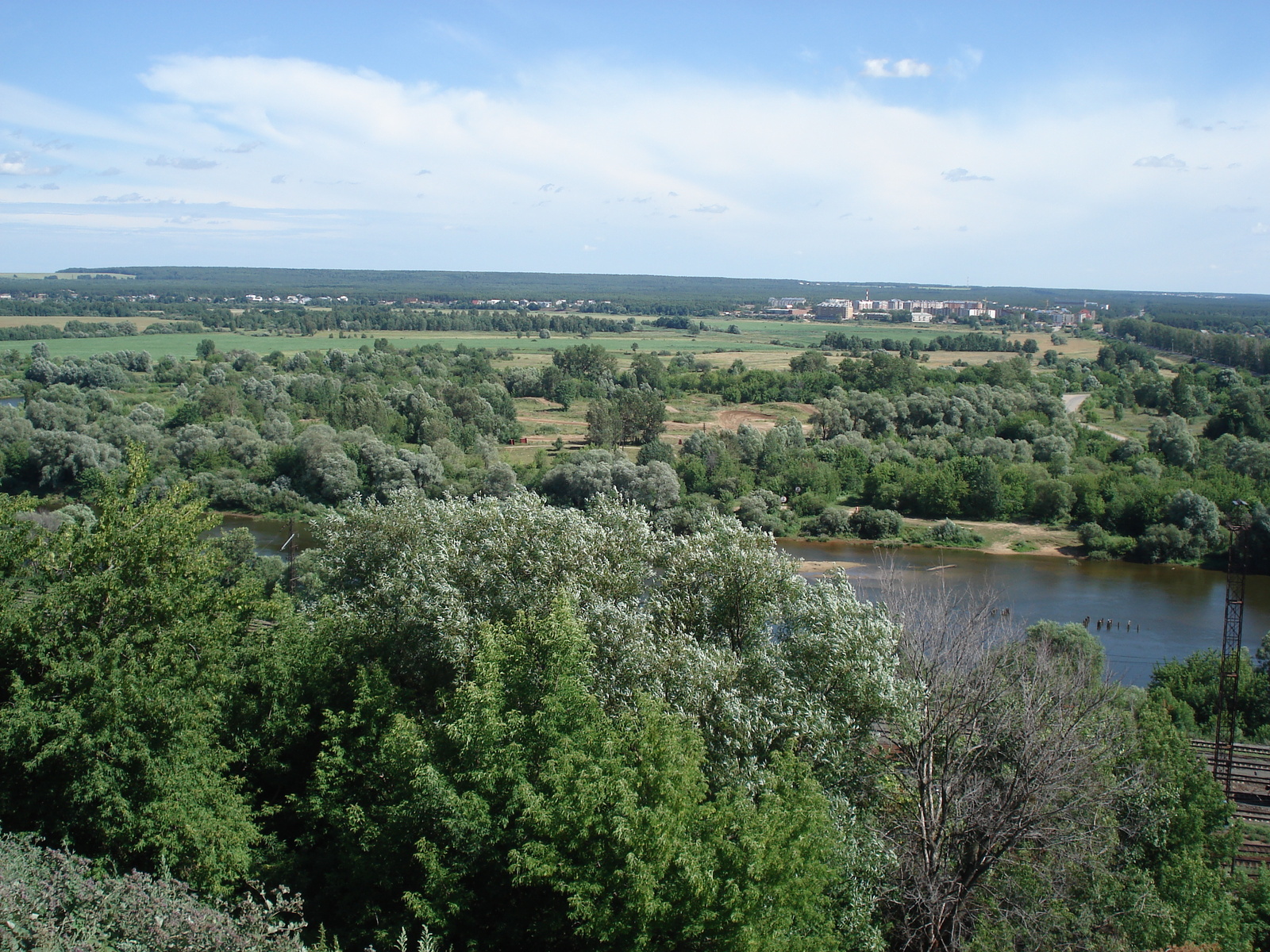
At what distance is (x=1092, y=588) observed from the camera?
2731 centimetres

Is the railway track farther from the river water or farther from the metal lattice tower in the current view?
the river water

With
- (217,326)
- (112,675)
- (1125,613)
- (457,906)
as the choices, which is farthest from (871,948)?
(217,326)

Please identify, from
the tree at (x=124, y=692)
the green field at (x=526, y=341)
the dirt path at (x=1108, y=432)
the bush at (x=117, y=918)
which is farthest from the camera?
the green field at (x=526, y=341)

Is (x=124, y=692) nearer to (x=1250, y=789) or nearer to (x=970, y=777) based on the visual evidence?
(x=970, y=777)

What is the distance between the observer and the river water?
22906 millimetres

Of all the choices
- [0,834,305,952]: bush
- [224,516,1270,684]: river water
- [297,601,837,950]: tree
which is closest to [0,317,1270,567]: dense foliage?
[224,516,1270,684]: river water

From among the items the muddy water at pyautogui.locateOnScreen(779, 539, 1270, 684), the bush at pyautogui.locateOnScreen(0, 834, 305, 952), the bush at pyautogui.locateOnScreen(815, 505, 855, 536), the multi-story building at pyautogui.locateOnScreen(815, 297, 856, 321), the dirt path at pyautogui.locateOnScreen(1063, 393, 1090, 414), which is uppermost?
the multi-story building at pyautogui.locateOnScreen(815, 297, 856, 321)

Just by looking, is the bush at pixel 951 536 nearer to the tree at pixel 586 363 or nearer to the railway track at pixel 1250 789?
the railway track at pixel 1250 789

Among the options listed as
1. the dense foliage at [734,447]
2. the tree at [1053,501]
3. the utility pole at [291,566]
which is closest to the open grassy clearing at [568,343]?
the dense foliage at [734,447]

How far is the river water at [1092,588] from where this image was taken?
22.9 m

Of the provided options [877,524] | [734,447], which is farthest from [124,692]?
[734,447]

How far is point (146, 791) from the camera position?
778 centimetres

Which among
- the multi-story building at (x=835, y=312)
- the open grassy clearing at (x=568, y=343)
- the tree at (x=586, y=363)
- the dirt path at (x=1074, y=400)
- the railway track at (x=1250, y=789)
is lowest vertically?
the railway track at (x=1250, y=789)

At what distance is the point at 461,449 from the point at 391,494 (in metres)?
24.1
